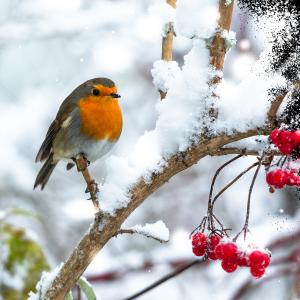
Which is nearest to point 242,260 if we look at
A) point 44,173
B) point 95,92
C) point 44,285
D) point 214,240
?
point 214,240

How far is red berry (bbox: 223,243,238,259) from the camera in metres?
1.52

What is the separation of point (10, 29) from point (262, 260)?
16.2 feet

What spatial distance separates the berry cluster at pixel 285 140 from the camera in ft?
4.34

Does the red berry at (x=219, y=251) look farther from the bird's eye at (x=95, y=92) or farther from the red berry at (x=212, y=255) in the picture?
the bird's eye at (x=95, y=92)

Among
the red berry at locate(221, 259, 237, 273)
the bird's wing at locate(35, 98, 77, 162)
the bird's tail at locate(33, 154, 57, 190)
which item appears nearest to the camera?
the red berry at locate(221, 259, 237, 273)

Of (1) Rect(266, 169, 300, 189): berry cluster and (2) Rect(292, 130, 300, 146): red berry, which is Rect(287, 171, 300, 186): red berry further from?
(2) Rect(292, 130, 300, 146): red berry

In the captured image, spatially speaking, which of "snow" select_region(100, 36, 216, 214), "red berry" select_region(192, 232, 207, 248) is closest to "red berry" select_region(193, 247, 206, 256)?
"red berry" select_region(192, 232, 207, 248)

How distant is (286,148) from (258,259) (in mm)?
315

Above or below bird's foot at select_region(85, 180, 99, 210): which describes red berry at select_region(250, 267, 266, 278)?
below

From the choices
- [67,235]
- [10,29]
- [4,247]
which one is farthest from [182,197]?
[4,247]

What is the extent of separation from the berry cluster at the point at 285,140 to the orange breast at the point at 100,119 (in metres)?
1.64

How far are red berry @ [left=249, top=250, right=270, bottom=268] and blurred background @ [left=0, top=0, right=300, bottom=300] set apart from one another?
2131 millimetres

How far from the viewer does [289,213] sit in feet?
13.7

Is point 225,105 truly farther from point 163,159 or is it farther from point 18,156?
point 18,156
